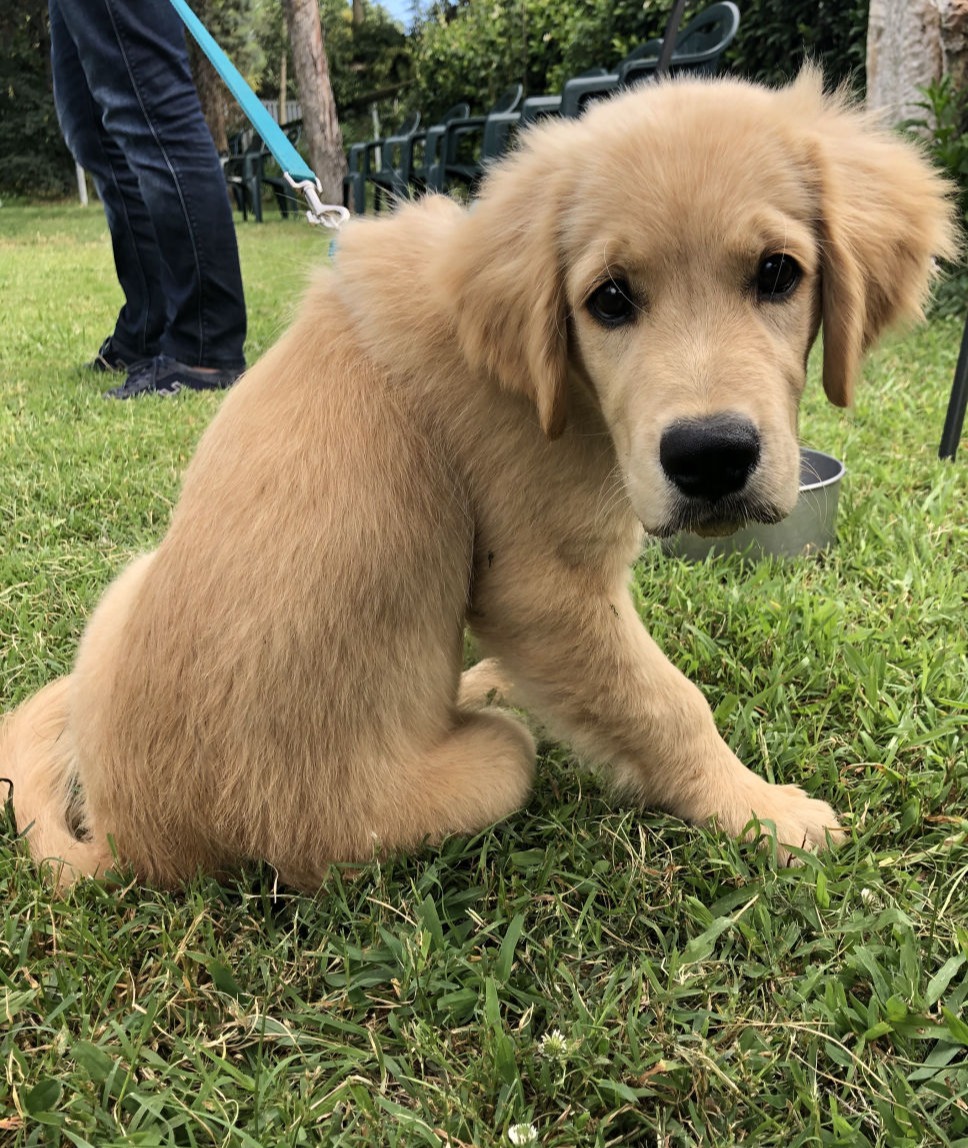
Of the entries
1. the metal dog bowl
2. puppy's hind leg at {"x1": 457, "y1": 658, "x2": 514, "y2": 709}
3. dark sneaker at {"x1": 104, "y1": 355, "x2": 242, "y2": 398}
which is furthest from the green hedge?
dark sneaker at {"x1": 104, "y1": 355, "x2": 242, "y2": 398}

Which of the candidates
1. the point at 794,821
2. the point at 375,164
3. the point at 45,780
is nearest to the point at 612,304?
the point at 794,821

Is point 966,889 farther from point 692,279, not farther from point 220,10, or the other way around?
point 220,10

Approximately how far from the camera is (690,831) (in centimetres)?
200

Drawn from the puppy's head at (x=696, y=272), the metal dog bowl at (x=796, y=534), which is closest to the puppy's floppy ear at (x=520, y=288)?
the puppy's head at (x=696, y=272)

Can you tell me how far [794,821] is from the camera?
1971mm

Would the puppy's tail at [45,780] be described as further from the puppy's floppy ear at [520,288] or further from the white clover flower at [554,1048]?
the puppy's floppy ear at [520,288]

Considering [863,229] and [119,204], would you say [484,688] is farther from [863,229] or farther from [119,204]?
[119,204]

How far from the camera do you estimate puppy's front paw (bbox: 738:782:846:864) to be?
6.36ft

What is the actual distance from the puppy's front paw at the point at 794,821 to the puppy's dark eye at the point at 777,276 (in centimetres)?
105

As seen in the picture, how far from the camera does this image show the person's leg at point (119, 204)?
16.8 ft

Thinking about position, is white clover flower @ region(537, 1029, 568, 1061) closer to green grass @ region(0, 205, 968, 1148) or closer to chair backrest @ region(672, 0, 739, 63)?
green grass @ region(0, 205, 968, 1148)

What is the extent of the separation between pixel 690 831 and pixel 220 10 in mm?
28369

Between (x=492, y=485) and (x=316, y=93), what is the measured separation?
14.8 meters

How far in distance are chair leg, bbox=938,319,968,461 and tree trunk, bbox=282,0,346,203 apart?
12.8 metres
